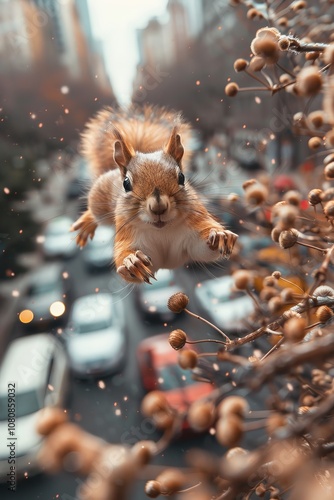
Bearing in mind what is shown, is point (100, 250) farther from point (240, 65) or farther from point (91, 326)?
point (240, 65)

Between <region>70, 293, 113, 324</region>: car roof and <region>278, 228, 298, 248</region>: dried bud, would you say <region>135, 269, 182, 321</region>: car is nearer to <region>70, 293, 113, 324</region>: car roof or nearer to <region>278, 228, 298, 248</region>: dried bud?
<region>70, 293, 113, 324</region>: car roof

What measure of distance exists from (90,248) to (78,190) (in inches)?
2.9

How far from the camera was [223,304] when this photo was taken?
62 centimetres

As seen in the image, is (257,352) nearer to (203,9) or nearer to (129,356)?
(129,356)

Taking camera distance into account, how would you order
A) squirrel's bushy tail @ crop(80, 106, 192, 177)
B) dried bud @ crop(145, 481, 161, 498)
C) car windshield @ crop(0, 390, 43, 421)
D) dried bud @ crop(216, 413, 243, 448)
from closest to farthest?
dried bud @ crop(216, 413, 243, 448) → dried bud @ crop(145, 481, 161, 498) → squirrel's bushy tail @ crop(80, 106, 192, 177) → car windshield @ crop(0, 390, 43, 421)

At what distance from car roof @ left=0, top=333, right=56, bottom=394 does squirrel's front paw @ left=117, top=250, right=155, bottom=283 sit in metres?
0.25

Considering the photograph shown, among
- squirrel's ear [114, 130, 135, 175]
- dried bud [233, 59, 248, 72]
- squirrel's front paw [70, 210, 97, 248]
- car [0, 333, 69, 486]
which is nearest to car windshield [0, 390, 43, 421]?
car [0, 333, 69, 486]

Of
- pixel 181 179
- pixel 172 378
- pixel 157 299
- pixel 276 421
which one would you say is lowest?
pixel 172 378

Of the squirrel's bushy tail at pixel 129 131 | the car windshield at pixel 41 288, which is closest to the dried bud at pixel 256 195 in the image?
the squirrel's bushy tail at pixel 129 131

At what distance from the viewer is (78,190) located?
49 cm

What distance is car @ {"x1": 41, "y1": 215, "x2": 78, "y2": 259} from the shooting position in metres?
0.54

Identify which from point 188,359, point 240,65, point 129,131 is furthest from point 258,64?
point 188,359

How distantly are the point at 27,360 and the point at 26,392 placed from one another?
42 millimetres

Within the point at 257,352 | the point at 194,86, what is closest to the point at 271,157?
the point at 194,86
